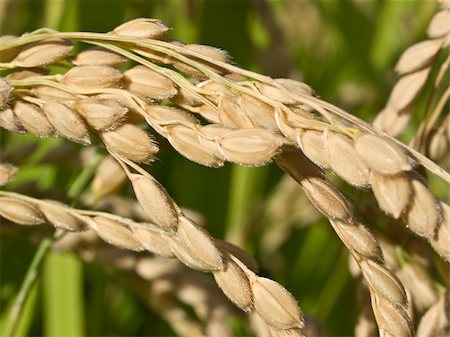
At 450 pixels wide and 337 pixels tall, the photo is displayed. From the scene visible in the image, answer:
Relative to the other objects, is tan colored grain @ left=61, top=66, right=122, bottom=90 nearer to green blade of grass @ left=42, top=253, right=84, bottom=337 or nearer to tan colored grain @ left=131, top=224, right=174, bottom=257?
tan colored grain @ left=131, top=224, right=174, bottom=257

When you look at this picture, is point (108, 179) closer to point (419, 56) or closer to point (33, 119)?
point (33, 119)

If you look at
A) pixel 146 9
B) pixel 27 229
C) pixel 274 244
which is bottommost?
pixel 274 244

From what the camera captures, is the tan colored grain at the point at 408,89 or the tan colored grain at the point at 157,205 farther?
the tan colored grain at the point at 408,89

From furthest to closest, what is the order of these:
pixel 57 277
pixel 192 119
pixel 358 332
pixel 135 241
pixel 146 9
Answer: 1. pixel 146 9
2. pixel 57 277
3. pixel 358 332
4. pixel 135 241
5. pixel 192 119

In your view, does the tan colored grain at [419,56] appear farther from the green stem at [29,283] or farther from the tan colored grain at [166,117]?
the green stem at [29,283]

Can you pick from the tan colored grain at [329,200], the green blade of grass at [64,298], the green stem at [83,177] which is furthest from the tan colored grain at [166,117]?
the green blade of grass at [64,298]

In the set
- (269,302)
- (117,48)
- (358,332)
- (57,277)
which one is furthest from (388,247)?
(57,277)

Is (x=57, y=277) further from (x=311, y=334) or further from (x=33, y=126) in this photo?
(x=33, y=126)

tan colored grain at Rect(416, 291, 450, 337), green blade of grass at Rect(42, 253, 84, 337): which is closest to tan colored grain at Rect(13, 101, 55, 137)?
tan colored grain at Rect(416, 291, 450, 337)
